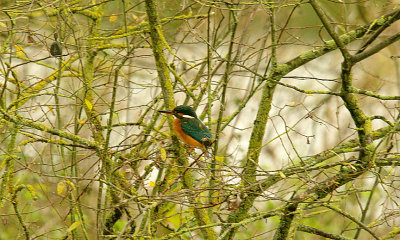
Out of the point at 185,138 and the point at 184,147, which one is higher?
the point at 185,138

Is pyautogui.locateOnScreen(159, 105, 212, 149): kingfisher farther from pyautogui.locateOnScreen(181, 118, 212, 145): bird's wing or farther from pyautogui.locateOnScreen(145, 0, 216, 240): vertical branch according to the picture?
pyautogui.locateOnScreen(145, 0, 216, 240): vertical branch

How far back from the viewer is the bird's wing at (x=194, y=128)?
384cm

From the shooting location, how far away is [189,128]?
4105 millimetres

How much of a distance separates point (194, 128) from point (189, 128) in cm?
4

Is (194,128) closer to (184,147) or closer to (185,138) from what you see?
(185,138)

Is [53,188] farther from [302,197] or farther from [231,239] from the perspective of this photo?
[302,197]

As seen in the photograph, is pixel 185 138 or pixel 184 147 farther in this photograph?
pixel 185 138

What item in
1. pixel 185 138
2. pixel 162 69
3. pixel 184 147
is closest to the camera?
pixel 162 69

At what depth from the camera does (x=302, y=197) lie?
9.11 feet

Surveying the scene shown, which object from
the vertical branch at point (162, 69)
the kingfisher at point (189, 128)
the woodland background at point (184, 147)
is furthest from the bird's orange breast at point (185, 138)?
the vertical branch at point (162, 69)

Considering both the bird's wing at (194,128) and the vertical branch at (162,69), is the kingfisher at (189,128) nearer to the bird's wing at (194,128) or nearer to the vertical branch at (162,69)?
the bird's wing at (194,128)

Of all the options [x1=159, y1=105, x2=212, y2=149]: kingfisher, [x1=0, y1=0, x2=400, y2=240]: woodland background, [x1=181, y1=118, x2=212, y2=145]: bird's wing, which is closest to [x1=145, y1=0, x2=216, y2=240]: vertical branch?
[x1=0, y1=0, x2=400, y2=240]: woodland background

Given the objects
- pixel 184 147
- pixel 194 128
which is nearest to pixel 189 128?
pixel 194 128

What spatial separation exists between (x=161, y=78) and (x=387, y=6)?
1425 mm
